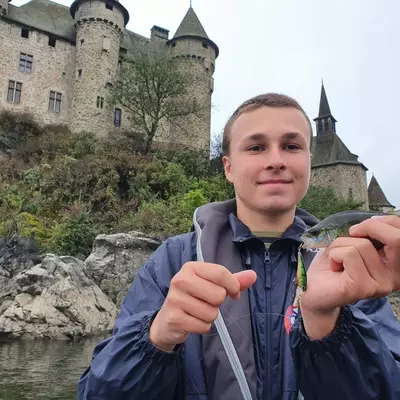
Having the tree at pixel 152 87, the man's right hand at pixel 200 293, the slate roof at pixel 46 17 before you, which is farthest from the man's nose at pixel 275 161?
the slate roof at pixel 46 17

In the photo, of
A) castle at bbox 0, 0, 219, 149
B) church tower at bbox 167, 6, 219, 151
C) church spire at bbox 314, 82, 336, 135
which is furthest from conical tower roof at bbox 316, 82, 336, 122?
castle at bbox 0, 0, 219, 149

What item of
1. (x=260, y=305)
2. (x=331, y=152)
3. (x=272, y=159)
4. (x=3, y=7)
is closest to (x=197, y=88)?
(x=331, y=152)

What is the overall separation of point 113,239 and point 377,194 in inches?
1733

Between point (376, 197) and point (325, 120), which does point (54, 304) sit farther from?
point (376, 197)

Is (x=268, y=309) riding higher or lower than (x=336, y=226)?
lower

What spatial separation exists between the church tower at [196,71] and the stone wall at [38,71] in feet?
32.7

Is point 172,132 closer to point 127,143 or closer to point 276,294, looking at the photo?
point 127,143

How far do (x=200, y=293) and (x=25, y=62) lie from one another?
1505 inches

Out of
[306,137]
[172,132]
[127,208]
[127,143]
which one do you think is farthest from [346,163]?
[306,137]

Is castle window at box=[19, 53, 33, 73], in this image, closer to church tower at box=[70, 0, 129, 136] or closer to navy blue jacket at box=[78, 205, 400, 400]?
church tower at box=[70, 0, 129, 136]

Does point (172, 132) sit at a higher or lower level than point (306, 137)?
higher

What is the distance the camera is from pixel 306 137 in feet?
6.77

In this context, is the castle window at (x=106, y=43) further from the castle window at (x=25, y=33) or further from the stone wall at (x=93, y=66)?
the castle window at (x=25, y=33)

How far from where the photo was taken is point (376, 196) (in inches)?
1961
